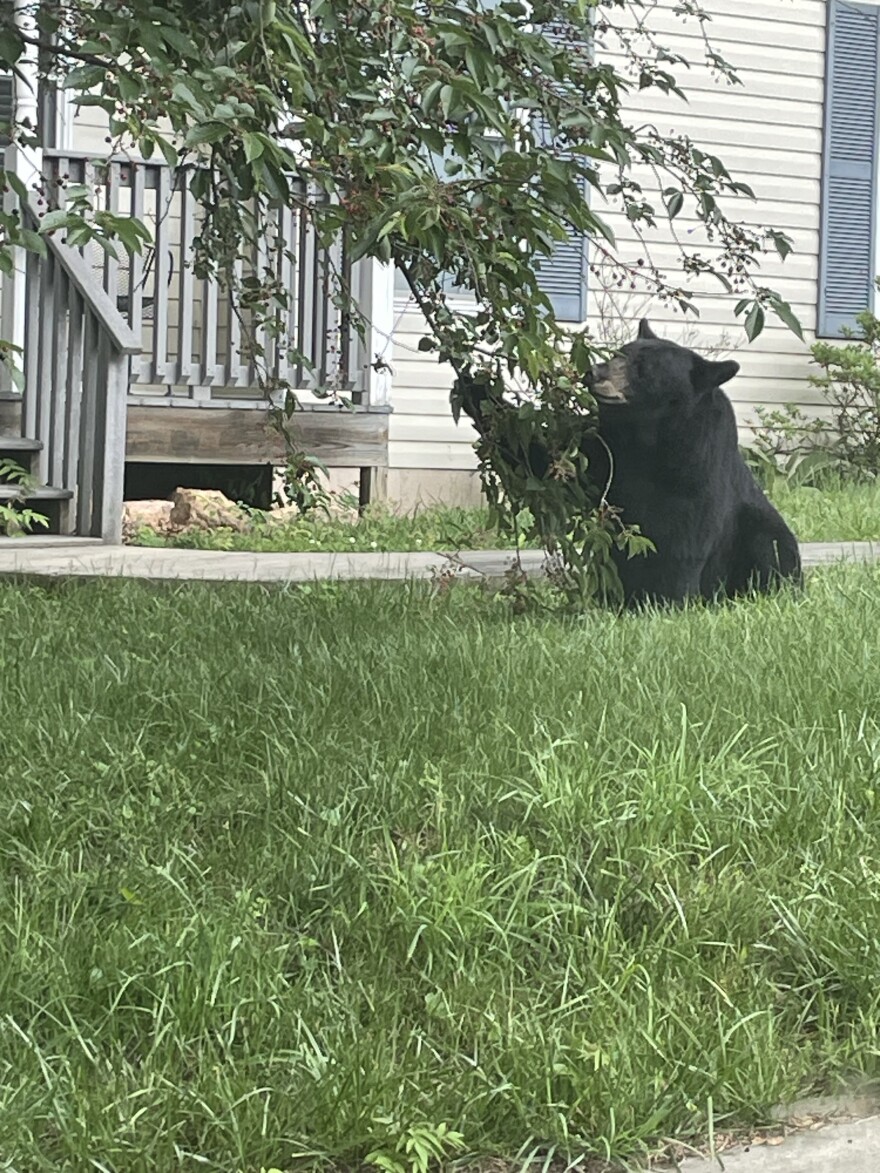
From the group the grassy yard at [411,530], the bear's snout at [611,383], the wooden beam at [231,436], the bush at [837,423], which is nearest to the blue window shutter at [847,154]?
the bush at [837,423]

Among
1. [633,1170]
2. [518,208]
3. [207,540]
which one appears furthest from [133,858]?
[207,540]

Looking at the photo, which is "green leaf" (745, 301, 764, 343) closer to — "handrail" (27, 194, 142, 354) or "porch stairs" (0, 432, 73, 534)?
"handrail" (27, 194, 142, 354)

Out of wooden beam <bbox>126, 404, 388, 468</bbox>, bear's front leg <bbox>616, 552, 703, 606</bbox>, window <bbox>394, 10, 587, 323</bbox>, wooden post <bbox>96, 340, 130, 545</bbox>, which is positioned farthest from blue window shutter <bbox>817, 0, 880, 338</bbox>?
bear's front leg <bbox>616, 552, 703, 606</bbox>

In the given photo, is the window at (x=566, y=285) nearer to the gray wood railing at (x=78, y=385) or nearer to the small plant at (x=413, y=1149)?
the gray wood railing at (x=78, y=385)

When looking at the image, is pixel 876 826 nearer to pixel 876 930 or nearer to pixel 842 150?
pixel 876 930

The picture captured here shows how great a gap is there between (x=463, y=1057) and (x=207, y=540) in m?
5.81

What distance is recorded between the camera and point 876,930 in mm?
2826

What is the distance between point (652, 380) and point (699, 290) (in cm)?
709

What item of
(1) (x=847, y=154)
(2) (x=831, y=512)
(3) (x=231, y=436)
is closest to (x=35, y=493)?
(3) (x=231, y=436)

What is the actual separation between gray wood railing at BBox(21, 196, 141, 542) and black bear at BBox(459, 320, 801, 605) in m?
2.67

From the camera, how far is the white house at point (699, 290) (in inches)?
358

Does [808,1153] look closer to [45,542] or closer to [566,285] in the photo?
[45,542]

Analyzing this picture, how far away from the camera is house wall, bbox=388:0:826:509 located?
11820 mm

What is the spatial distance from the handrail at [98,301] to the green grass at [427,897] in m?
3.19
